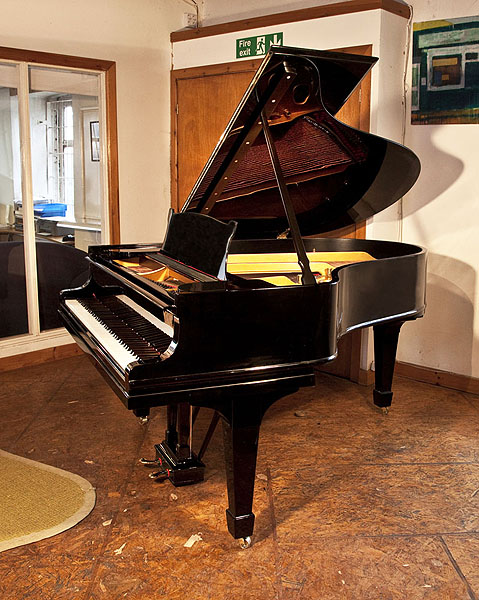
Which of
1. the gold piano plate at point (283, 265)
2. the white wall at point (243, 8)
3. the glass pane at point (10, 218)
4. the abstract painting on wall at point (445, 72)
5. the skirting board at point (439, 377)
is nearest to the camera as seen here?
the gold piano plate at point (283, 265)

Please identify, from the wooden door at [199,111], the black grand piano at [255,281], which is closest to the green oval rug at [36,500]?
the black grand piano at [255,281]

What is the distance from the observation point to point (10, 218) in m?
4.82

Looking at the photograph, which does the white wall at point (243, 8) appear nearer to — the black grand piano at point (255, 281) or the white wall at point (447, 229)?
the white wall at point (447, 229)

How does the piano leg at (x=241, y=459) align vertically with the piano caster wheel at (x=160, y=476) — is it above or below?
above

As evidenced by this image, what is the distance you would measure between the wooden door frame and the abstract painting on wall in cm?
222

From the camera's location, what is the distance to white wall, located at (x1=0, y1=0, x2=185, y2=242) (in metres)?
4.83

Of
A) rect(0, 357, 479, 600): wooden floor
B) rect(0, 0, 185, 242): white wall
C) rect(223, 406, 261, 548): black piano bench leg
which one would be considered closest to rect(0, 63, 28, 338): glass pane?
rect(0, 0, 185, 242): white wall

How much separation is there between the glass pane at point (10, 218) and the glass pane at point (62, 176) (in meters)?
0.13

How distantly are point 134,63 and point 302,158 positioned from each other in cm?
236

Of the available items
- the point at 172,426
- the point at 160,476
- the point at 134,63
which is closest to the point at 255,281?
the point at 172,426

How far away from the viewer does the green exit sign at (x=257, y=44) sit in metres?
4.81

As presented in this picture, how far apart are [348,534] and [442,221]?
8.04 feet

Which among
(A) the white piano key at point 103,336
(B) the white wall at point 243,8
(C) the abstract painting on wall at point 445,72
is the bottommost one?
(A) the white piano key at point 103,336

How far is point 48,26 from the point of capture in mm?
4762
